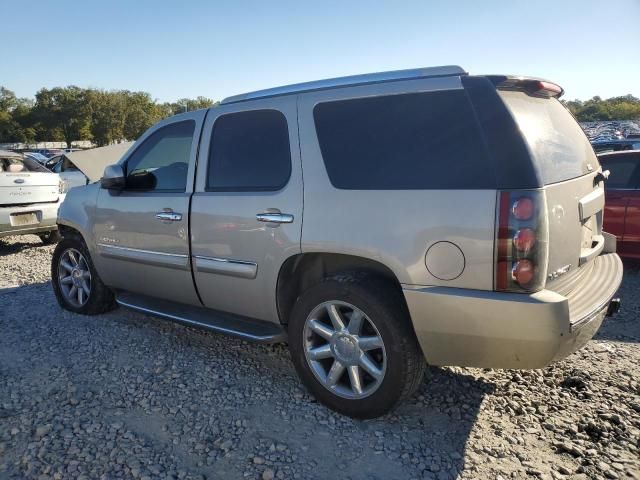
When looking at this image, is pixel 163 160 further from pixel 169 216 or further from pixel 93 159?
pixel 93 159

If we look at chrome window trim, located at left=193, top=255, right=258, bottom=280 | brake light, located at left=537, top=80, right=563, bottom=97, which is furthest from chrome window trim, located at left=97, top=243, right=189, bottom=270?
brake light, located at left=537, top=80, right=563, bottom=97

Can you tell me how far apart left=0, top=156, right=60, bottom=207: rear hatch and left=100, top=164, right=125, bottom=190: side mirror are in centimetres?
419

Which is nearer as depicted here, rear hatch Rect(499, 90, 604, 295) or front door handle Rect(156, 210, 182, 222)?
Answer: rear hatch Rect(499, 90, 604, 295)

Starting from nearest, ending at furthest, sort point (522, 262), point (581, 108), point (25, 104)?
point (522, 262) < point (25, 104) < point (581, 108)

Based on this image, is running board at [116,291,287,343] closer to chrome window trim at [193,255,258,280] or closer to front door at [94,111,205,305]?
front door at [94,111,205,305]

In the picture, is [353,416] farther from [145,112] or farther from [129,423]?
[145,112]

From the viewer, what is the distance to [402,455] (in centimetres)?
258

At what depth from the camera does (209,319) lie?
3.55 metres

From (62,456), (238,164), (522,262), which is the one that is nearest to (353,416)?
(522,262)

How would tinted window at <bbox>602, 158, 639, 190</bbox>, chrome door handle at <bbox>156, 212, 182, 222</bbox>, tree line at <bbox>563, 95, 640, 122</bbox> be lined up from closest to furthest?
chrome door handle at <bbox>156, 212, 182, 222</bbox>, tinted window at <bbox>602, 158, 639, 190</bbox>, tree line at <bbox>563, 95, 640, 122</bbox>

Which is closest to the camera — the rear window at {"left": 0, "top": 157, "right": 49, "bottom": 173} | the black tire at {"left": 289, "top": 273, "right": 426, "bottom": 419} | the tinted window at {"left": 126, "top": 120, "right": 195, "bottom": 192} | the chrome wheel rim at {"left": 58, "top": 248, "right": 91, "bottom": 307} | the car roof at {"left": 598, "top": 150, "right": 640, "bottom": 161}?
the black tire at {"left": 289, "top": 273, "right": 426, "bottom": 419}

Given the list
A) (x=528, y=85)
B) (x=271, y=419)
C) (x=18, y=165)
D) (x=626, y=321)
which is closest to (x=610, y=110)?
(x=626, y=321)

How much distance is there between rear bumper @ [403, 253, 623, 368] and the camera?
2328 millimetres

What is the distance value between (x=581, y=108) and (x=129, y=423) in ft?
329
